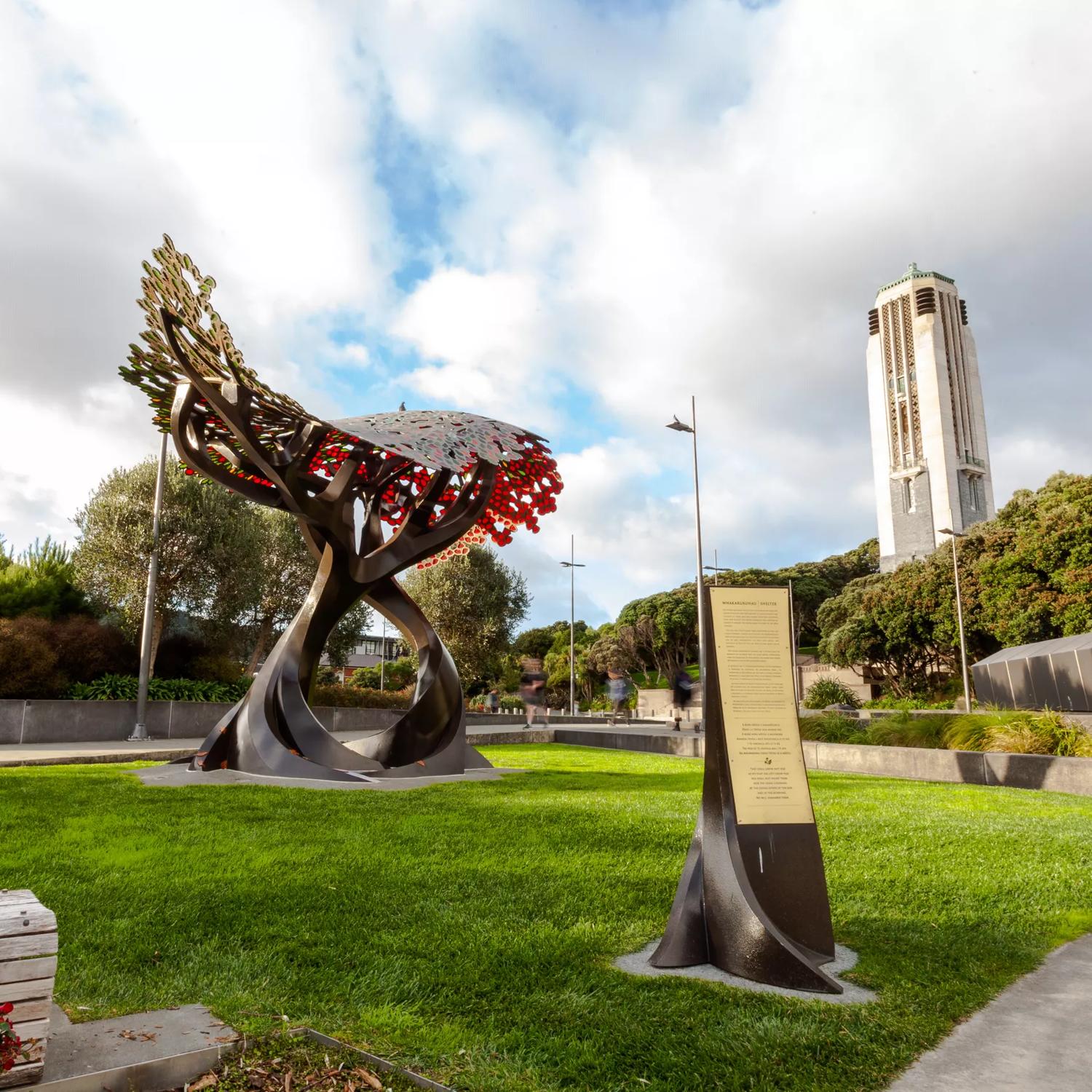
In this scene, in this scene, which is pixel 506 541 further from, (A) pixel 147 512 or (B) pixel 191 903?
(A) pixel 147 512

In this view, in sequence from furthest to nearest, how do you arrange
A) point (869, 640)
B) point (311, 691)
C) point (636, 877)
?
point (869, 640) < point (311, 691) < point (636, 877)

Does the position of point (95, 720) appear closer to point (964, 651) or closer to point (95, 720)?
point (95, 720)

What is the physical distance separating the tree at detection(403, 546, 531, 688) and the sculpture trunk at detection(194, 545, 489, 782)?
964 inches

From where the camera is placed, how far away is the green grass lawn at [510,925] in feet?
9.89

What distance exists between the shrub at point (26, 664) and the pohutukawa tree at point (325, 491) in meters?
11.5

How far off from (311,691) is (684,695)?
16223 mm

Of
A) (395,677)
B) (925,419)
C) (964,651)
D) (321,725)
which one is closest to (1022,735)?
(321,725)

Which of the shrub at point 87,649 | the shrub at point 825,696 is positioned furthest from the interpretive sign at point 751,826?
the shrub at point 825,696

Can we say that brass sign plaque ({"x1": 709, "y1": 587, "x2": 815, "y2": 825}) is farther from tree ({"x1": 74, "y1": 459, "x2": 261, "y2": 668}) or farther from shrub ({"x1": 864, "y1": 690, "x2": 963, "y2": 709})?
shrub ({"x1": 864, "y1": 690, "x2": 963, "y2": 709})

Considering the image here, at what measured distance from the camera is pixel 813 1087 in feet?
8.92

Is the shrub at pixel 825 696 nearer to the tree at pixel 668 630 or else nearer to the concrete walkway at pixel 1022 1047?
the tree at pixel 668 630

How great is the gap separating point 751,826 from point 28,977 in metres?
3.04

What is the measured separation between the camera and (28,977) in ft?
8.23

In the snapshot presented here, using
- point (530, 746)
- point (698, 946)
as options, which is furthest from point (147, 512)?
point (698, 946)
